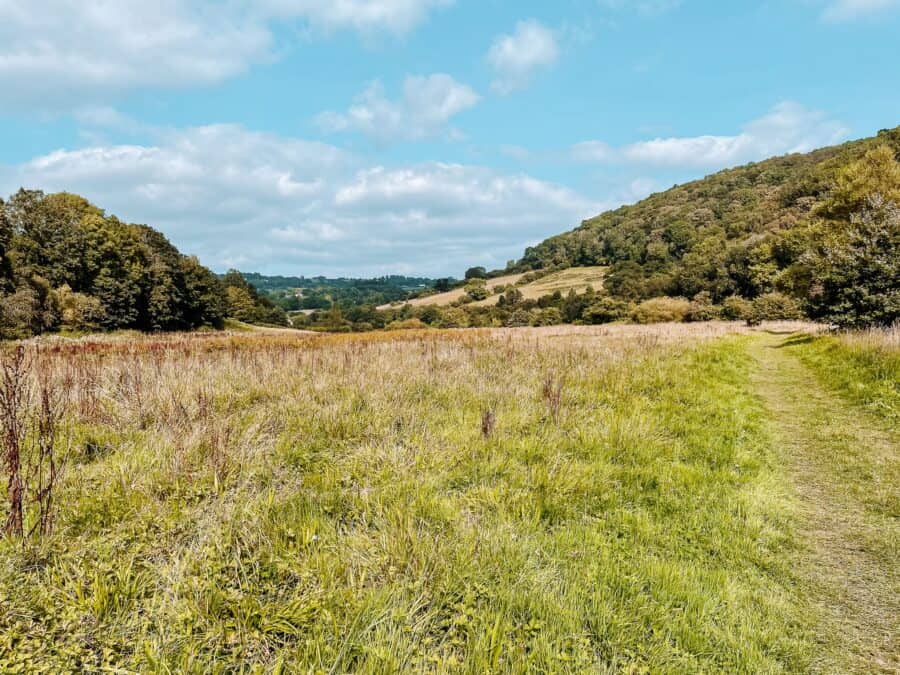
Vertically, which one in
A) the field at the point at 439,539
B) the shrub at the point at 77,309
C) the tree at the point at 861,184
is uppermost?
the tree at the point at 861,184

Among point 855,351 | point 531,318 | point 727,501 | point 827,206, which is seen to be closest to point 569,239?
point 531,318

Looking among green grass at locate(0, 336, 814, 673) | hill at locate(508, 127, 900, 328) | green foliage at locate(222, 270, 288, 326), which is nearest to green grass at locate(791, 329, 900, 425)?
green grass at locate(0, 336, 814, 673)

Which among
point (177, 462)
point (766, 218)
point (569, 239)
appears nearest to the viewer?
point (177, 462)

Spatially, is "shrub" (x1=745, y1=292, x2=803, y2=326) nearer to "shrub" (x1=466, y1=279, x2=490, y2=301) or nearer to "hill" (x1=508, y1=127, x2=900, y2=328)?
"hill" (x1=508, y1=127, x2=900, y2=328)

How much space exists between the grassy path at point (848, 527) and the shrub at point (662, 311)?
57.6 meters

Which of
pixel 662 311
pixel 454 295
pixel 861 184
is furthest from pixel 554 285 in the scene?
pixel 861 184

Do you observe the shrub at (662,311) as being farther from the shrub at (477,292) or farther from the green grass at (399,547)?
the green grass at (399,547)

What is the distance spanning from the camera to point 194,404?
6.07 meters

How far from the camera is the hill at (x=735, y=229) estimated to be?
27562 mm

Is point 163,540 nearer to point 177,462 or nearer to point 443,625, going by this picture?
point 177,462

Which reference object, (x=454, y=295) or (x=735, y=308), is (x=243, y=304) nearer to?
(x=454, y=295)

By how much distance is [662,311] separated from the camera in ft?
201

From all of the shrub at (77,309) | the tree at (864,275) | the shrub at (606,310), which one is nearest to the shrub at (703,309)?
the shrub at (606,310)

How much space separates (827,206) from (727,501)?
3564cm
